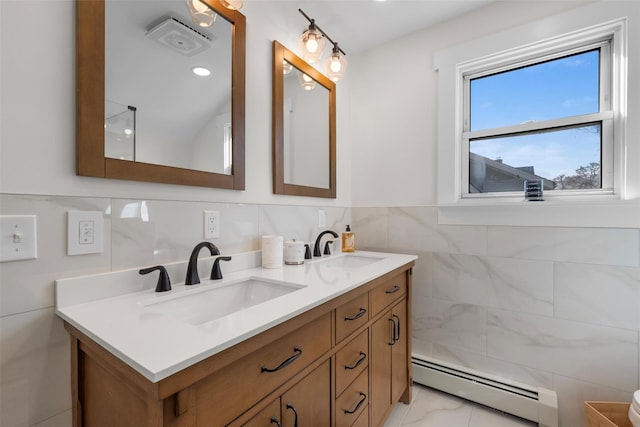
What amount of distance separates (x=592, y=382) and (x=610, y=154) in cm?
116

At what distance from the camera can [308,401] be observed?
0.88 meters

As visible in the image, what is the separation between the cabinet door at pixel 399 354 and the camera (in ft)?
4.90

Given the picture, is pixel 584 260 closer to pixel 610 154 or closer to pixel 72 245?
pixel 610 154

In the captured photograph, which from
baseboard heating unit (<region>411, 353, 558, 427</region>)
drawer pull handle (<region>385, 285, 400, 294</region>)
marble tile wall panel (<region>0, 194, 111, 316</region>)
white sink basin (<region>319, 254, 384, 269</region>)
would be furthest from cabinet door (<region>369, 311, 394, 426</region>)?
marble tile wall panel (<region>0, 194, 111, 316</region>)

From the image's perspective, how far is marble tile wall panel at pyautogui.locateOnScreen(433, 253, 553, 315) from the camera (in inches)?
62.0

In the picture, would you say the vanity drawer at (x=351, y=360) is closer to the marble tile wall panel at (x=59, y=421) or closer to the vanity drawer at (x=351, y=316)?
the vanity drawer at (x=351, y=316)

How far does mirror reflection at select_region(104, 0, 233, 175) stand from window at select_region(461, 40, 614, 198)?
1492 millimetres

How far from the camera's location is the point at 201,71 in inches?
47.1

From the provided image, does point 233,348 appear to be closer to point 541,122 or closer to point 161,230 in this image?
point 161,230

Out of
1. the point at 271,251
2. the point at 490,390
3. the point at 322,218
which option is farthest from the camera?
the point at 322,218

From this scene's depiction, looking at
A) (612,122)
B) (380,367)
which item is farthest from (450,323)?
(612,122)

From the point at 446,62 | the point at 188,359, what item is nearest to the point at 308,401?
the point at 188,359

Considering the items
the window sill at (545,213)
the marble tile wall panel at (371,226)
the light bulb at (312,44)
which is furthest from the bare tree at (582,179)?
the light bulb at (312,44)

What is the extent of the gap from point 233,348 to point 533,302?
66.4 inches
